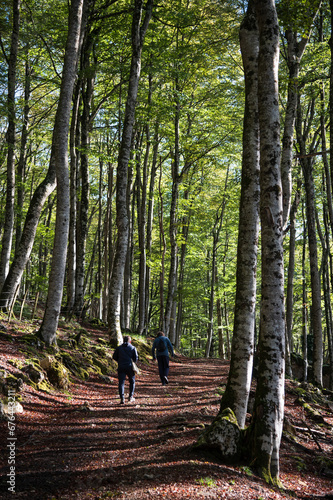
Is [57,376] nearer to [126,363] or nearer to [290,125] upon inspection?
[126,363]

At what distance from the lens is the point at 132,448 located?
4.99m

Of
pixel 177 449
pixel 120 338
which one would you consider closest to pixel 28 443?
pixel 177 449

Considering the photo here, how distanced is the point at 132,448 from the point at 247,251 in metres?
3.50

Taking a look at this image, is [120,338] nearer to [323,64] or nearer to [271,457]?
[271,457]

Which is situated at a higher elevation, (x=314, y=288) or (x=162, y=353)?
(x=314, y=288)

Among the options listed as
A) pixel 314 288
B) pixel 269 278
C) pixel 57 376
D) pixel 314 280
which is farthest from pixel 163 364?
pixel 314 280

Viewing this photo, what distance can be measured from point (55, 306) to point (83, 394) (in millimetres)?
2211

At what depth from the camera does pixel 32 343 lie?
7.92m

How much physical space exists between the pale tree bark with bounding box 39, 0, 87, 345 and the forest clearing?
81 cm

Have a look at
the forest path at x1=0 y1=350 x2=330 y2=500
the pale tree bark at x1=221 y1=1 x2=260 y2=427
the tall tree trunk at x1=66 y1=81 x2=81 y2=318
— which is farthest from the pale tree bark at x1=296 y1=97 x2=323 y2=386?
the tall tree trunk at x1=66 y1=81 x2=81 y2=318

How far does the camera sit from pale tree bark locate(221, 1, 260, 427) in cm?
517

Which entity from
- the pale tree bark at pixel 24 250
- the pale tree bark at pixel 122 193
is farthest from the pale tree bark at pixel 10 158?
the pale tree bark at pixel 122 193

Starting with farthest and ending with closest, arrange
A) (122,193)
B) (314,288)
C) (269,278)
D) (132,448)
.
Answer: (314,288) → (122,193) → (132,448) → (269,278)

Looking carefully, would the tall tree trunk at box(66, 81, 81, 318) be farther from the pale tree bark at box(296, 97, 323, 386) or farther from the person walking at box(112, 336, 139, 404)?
the pale tree bark at box(296, 97, 323, 386)
